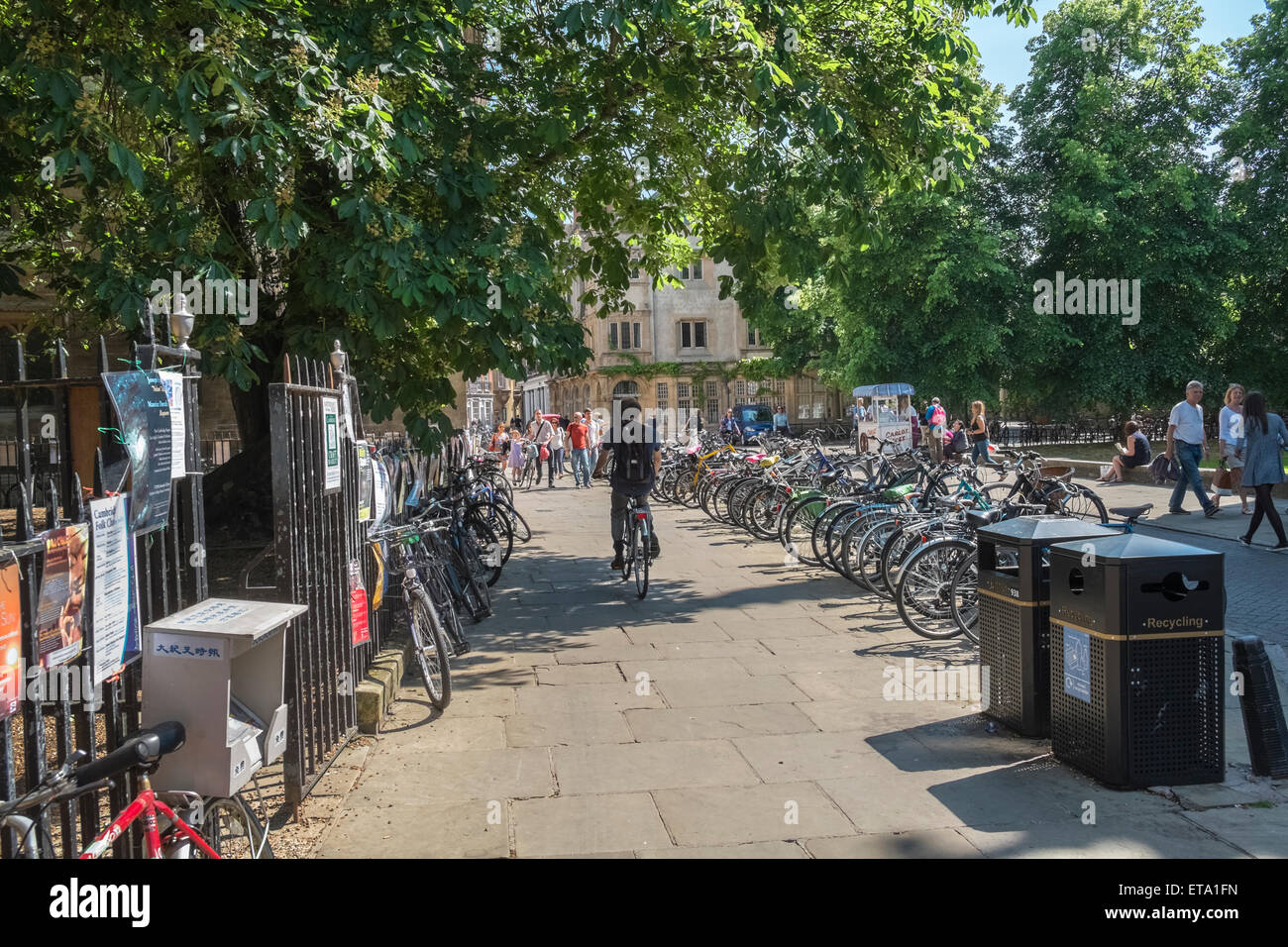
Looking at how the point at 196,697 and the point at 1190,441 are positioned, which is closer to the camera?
the point at 196,697

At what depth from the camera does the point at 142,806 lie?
293cm

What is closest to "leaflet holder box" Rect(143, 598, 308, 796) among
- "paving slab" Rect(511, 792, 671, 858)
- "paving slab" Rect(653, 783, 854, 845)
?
"paving slab" Rect(511, 792, 671, 858)

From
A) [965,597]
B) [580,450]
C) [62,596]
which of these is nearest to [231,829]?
[62,596]

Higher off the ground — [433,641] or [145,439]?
[145,439]

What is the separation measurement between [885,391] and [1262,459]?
49.9ft

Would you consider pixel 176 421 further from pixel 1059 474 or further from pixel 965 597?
pixel 1059 474

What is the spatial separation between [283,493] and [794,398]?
56794 millimetres

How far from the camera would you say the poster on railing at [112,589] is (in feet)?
10.3

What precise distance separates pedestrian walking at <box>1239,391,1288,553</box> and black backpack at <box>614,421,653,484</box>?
6836 millimetres

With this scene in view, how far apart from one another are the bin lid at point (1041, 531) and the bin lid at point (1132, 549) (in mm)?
249

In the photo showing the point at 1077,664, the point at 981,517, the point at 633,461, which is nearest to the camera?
the point at 1077,664

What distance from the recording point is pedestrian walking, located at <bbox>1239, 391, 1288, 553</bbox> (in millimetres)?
11508

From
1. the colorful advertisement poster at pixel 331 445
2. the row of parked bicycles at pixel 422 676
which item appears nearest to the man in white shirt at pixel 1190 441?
the row of parked bicycles at pixel 422 676

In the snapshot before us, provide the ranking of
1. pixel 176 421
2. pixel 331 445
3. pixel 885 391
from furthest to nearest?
pixel 885 391
pixel 331 445
pixel 176 421
